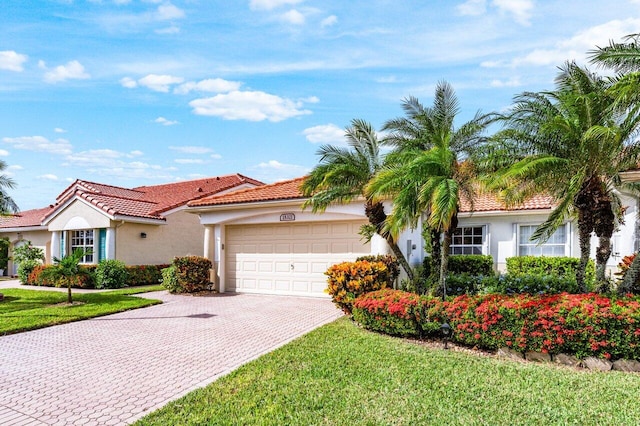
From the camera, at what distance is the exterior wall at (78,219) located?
746 inches

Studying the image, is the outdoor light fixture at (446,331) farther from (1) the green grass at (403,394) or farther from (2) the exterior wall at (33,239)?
(2) the exterior wall at (33,239)

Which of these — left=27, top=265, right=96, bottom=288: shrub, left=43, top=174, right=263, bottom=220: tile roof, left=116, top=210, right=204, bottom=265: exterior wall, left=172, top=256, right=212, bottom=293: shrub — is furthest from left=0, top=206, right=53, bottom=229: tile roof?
left=172, top=256, right=212, bottom=293: shrub

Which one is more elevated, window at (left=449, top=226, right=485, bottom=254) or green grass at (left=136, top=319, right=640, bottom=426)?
window at (left=449, top=226, right=485, bottom=254)

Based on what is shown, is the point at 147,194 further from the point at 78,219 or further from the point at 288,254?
the point at 288,254

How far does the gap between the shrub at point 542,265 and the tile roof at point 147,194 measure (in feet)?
49.3

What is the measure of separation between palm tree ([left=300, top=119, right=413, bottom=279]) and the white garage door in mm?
1896

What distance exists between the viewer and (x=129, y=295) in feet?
49.0

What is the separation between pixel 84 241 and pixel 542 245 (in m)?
22.1

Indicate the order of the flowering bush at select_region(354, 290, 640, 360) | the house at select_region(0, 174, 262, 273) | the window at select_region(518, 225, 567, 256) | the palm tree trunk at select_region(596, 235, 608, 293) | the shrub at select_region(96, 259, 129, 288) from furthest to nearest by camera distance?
1. the house at select_region(0, 174, 262, 273)
2. the shrub at select_region(96, 259, 129, 288)
3. the window at select_region(518, 225, 567, 256)
4. the palm tree trunk at select_region(596, 235, 608, 293)
5. the flowering bush at select_region(354, 290, 640, 360)

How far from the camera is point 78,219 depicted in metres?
20.0

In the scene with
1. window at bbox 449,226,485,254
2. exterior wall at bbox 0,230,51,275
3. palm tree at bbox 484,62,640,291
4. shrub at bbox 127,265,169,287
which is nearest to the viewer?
palm tree at bbox 484,62,640,291

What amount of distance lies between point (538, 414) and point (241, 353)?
4854 mm

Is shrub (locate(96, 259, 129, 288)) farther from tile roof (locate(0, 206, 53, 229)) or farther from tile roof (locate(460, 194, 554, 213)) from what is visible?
tile roof (locate(460, 194, 554, 213))

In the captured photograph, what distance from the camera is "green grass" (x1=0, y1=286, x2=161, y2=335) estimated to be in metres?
9.92
